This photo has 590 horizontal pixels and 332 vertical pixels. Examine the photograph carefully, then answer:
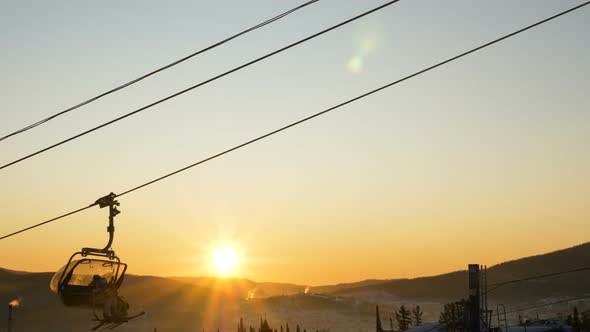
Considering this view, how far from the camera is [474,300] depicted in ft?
116

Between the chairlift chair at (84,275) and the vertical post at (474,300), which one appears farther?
the vertical post at (474,300)

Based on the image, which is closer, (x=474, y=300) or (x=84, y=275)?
(x=84, y=275)

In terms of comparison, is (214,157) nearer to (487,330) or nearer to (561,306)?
(487,330)

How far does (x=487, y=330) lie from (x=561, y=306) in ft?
518

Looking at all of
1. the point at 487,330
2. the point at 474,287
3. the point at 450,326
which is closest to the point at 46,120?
the point at 474,287

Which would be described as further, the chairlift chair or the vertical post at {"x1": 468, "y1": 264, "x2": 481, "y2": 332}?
the vertical post at {"x1": 468, "y1": 264, "x2": 481, "y2": 332}

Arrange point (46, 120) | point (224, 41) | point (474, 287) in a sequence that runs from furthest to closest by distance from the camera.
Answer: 1. point (474, 287)
2. point (46, 120)
3. point (224, 41)

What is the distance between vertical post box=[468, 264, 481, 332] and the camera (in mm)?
34781

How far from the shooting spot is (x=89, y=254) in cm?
2894

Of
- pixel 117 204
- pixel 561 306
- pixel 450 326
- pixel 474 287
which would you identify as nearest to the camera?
pixel 117 204

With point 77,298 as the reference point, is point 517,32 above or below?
above

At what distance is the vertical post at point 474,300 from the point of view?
34781mm

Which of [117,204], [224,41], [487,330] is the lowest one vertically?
[487,330]

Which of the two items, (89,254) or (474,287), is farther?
(474,287)
